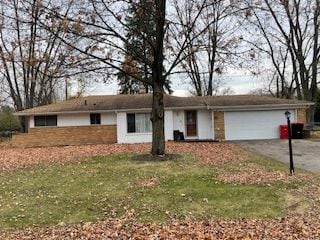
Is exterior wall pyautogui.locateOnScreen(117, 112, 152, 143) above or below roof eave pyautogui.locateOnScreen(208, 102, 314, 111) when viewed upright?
below

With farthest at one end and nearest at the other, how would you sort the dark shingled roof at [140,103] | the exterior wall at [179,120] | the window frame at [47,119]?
the exterior wall at [179,120], the window frame at [47,119], the dark shingled roof at [140,103]

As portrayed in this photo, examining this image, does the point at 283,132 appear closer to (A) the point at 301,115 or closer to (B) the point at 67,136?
(A) the point at 301,115

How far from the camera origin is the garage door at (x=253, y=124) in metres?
27.6

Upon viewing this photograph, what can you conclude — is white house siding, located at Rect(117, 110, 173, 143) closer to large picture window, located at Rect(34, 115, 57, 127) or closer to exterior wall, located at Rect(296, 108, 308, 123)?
large picture window, located at Rect(34, 115, 57, 127)

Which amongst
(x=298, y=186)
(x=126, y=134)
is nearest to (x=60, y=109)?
(x=126, y=134)

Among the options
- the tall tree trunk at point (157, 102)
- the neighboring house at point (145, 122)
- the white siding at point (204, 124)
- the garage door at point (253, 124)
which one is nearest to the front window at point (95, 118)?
the neighboring house at point (145, 122)

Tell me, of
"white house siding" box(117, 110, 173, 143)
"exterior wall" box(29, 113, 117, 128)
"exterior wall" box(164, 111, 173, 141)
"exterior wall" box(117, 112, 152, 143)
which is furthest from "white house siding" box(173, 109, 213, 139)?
"exterior wall" box(29, 113, 117, 128)

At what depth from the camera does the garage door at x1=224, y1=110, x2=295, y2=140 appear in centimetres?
2761

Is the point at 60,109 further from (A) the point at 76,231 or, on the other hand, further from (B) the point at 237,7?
(A) the point at 76,231

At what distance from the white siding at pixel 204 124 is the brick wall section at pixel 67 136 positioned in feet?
19.0

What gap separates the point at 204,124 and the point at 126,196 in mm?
18538

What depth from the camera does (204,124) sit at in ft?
92.4

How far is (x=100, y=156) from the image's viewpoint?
18391mm

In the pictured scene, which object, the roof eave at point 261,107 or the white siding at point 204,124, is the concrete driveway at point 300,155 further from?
the white siding at point 204,124
